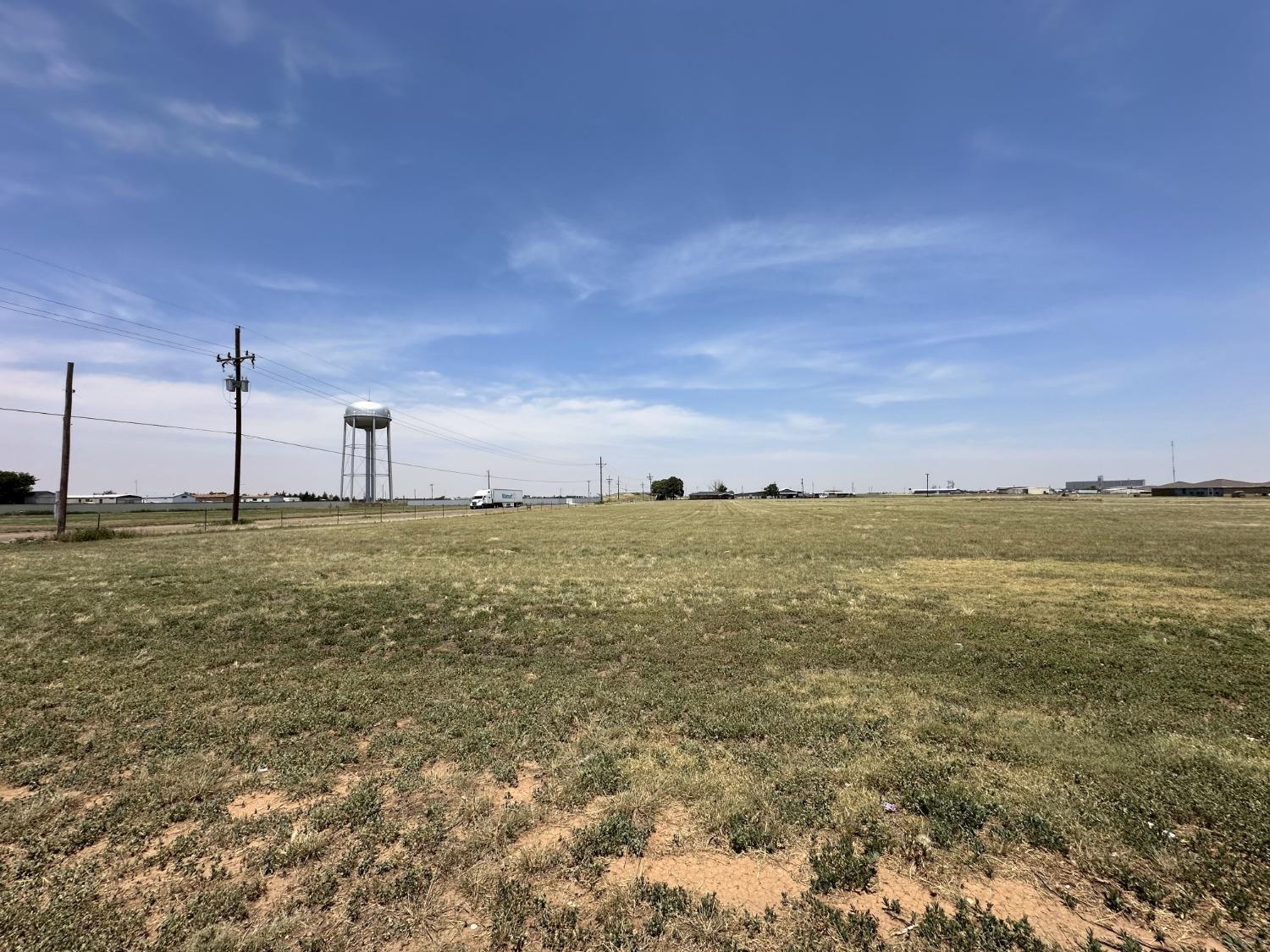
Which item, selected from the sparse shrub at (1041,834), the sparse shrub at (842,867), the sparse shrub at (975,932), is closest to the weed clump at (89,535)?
the sparse shrub at (842,867)

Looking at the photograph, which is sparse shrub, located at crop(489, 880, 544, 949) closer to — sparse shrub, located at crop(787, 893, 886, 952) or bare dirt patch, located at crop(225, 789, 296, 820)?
sparse shrub, located at crop(787, 893, 886, 952)

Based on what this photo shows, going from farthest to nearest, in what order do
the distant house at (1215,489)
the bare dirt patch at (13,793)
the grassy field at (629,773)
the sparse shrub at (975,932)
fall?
the distant house at (1215,489), the bare dirt patch at (13,793), the grassy field at (629,773), the sparse shrub at (975,932)

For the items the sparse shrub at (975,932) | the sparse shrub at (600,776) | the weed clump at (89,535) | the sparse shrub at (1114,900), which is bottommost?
the sparse shrub at (600,776)

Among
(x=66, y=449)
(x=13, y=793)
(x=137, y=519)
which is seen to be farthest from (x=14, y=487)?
(x=13, y=793)

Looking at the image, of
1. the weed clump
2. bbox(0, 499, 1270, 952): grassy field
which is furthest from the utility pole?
bbox(0, 499, 1270, 952): grassy field

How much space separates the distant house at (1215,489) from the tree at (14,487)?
22846 cm

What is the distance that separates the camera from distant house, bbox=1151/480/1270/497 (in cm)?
12070

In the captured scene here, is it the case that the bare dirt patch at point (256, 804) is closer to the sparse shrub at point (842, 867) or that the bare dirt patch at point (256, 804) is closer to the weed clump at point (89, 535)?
the sparse shrub at point (842, 867)

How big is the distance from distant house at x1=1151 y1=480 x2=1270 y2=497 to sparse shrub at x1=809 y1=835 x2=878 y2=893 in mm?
166806

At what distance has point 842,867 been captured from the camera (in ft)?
12.4

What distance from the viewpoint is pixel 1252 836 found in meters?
4.07

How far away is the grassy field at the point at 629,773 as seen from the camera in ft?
11.0

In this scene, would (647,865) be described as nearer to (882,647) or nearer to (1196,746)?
(1196,746)

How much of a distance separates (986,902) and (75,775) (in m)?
7.61
